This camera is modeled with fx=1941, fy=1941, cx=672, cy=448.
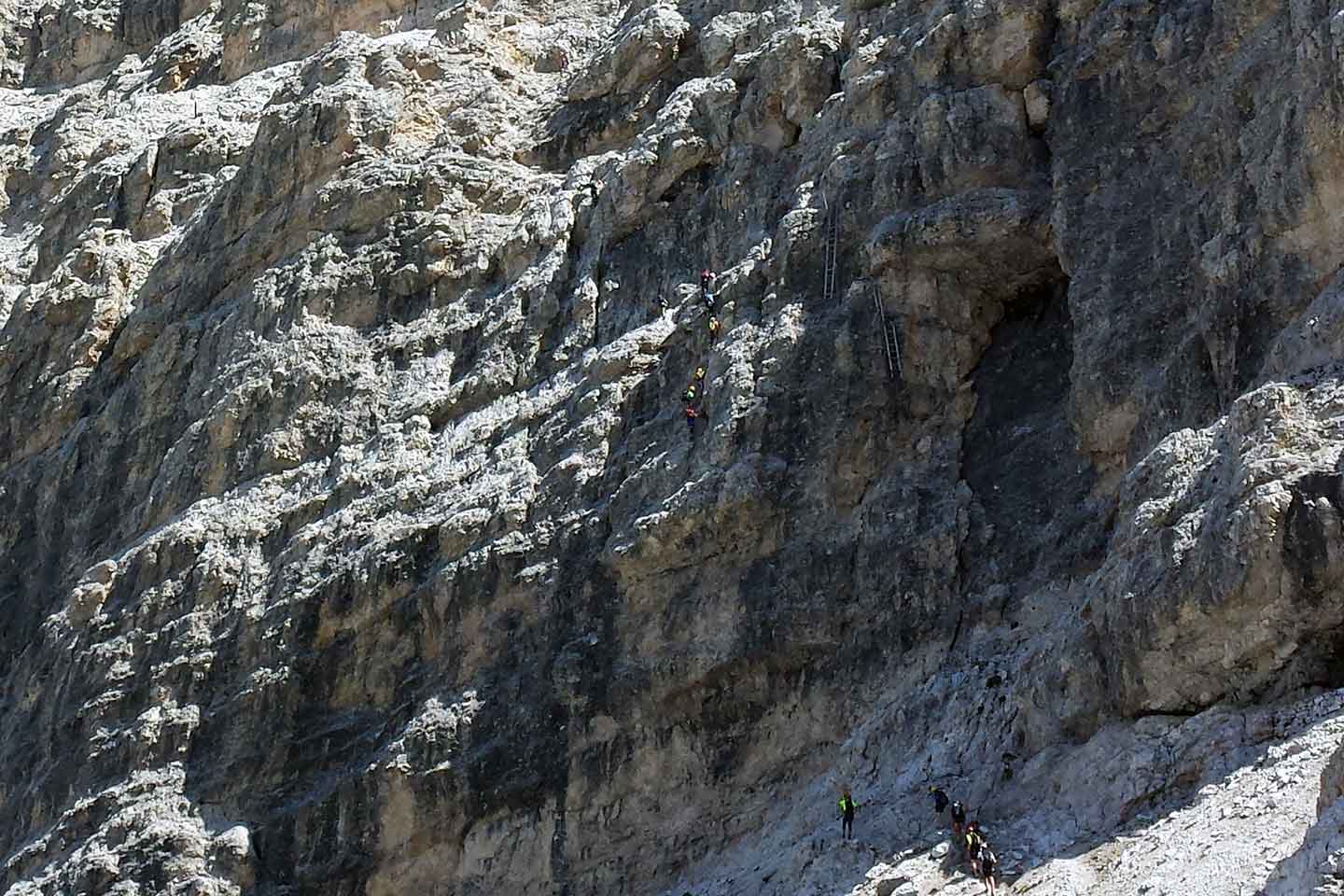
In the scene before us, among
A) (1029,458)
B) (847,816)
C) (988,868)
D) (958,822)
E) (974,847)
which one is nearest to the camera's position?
(988,868)

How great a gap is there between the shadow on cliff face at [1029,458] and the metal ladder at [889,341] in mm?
1446

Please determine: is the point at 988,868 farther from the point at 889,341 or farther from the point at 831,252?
the point at 831,252

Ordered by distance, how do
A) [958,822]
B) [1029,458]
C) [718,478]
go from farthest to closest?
[718,478] → [1029,458] → [958,822]

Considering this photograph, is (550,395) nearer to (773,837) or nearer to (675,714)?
(675,714)

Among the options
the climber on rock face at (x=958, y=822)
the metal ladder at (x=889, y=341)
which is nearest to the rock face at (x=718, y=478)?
the metal ladder at (x=889, y=341)

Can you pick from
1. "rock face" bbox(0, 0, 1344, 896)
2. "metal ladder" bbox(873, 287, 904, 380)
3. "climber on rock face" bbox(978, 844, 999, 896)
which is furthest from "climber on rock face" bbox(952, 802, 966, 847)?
"metal ladder" bbox(873, 287, 904, 380)

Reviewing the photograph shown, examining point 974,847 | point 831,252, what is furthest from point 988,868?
point 831,252

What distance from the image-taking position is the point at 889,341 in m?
33.1

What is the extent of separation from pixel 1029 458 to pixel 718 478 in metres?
5.11

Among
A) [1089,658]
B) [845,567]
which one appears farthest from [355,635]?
[1089,658]

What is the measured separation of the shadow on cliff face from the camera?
30.0m

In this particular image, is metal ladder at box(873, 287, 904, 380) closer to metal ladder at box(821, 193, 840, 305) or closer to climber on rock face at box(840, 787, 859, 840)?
metal ladder at box(821, 193, 840, 305)

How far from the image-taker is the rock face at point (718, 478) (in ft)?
84.8

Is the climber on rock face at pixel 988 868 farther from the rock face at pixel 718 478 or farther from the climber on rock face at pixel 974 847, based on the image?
the rock face at pixel 718 478
